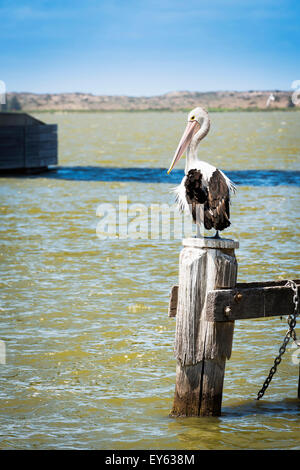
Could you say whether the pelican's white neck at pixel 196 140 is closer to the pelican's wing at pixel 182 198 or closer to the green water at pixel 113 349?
the pelican's wing at pixel 182 198

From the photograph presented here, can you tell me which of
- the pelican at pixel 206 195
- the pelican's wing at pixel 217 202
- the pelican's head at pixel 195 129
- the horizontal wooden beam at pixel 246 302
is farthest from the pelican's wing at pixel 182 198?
the horizontal wooden beam at pixel 246 302

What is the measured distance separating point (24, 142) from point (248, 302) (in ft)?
89.4

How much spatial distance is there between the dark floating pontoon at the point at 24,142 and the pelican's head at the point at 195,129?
2587cm

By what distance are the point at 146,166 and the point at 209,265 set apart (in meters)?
34.3

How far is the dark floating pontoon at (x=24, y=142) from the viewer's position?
108 feet

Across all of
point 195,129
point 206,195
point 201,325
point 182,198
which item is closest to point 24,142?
point 195,129

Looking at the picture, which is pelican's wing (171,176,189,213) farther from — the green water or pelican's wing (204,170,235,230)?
the green water

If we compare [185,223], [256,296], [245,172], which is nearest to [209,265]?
[256,296]

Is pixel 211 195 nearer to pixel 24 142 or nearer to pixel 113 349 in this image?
pixel 113 349

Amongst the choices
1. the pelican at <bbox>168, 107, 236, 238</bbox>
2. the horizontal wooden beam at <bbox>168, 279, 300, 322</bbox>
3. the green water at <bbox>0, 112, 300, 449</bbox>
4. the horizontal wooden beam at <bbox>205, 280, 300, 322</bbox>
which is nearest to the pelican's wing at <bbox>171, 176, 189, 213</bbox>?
the pelican at <bbox>168, 107, 236, 238</bbox>

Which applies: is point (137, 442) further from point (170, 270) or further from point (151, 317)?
point (170, 270)
